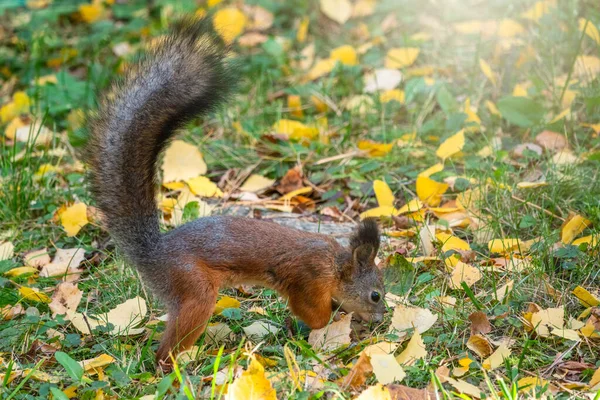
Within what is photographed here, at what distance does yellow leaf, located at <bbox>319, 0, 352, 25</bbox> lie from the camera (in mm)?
5637

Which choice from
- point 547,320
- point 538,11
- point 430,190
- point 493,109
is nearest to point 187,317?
point 547,320

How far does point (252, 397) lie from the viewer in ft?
6.97

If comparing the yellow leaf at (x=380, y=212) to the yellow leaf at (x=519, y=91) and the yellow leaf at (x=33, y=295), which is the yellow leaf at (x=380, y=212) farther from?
the yellow leaf at (x=33, y=295)

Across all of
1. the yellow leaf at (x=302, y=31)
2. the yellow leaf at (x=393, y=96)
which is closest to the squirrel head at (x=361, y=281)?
the yellow leaf at (x=393, y=96)

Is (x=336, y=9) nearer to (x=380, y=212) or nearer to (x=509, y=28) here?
(x=509, y=28)

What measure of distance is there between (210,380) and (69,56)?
3983 millimetres

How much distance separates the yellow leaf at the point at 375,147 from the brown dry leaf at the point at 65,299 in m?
1.70

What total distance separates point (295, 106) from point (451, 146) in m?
1.25

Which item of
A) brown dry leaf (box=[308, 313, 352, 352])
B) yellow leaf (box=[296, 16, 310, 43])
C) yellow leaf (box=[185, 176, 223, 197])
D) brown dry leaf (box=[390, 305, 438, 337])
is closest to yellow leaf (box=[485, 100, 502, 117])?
yellow leaf (box=[185, 176, 223, 197])

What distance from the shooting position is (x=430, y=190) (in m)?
3.62

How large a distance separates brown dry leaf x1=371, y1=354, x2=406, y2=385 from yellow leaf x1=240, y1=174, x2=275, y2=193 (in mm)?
1780

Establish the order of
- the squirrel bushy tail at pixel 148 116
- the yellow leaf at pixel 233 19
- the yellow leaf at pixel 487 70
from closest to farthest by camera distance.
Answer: the squirrel bushy tail at pixel 148 116
the yellow leaf at pixel 487 70
the yellow leaf at pixel 233 19

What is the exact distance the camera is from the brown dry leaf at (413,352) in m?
2.46

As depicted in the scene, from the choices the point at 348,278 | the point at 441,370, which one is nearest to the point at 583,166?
the point at 348,278
